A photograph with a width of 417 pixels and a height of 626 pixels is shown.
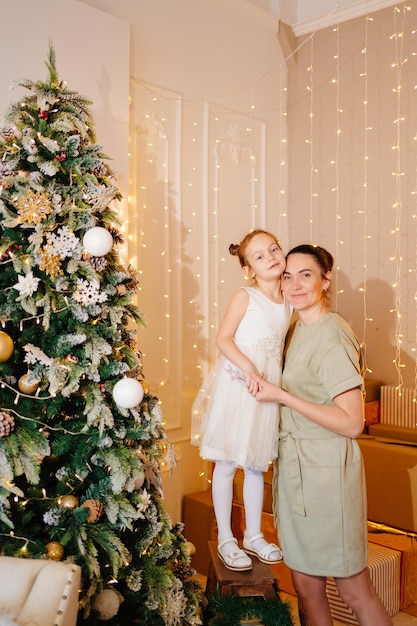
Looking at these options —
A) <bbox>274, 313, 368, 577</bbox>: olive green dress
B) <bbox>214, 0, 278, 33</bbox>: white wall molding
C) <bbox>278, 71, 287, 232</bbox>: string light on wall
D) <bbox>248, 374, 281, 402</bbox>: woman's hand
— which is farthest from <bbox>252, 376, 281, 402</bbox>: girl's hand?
<bbox>214, 0, 278, 33</bbox>: white wall molding

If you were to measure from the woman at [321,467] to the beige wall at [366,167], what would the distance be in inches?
77.3

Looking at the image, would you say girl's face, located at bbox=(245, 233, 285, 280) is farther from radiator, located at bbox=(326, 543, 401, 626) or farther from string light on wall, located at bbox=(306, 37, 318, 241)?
string light on wall, located at bbox=(306, 37, 318, 241)

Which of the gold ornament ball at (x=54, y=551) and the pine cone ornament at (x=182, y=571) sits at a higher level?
the gold ornament ball at (x=54, y=551)

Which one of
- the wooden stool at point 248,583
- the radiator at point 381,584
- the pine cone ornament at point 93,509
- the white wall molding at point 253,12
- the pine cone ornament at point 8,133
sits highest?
the white wall molding at point 253,12

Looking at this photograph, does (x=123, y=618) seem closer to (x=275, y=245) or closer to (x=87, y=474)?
(x=87, y=474)

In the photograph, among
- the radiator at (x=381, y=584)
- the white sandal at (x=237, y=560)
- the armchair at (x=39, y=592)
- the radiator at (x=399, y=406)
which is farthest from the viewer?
the radiator at (x=399, y=406)

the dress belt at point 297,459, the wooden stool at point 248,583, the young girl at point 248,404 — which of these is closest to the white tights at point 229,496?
the young girl at point 248,404

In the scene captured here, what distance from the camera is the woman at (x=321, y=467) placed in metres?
2.22

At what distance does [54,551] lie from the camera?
197 centimetres

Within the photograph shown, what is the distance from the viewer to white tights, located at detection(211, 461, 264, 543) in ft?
8.38

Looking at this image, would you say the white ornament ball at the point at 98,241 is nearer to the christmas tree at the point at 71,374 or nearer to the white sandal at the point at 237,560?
the christmas tree at the point at 71,374

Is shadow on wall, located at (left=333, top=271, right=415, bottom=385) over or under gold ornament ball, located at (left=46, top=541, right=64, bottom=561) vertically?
over

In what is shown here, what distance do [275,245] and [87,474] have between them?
1208 millimetres

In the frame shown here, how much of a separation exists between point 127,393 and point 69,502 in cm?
41
